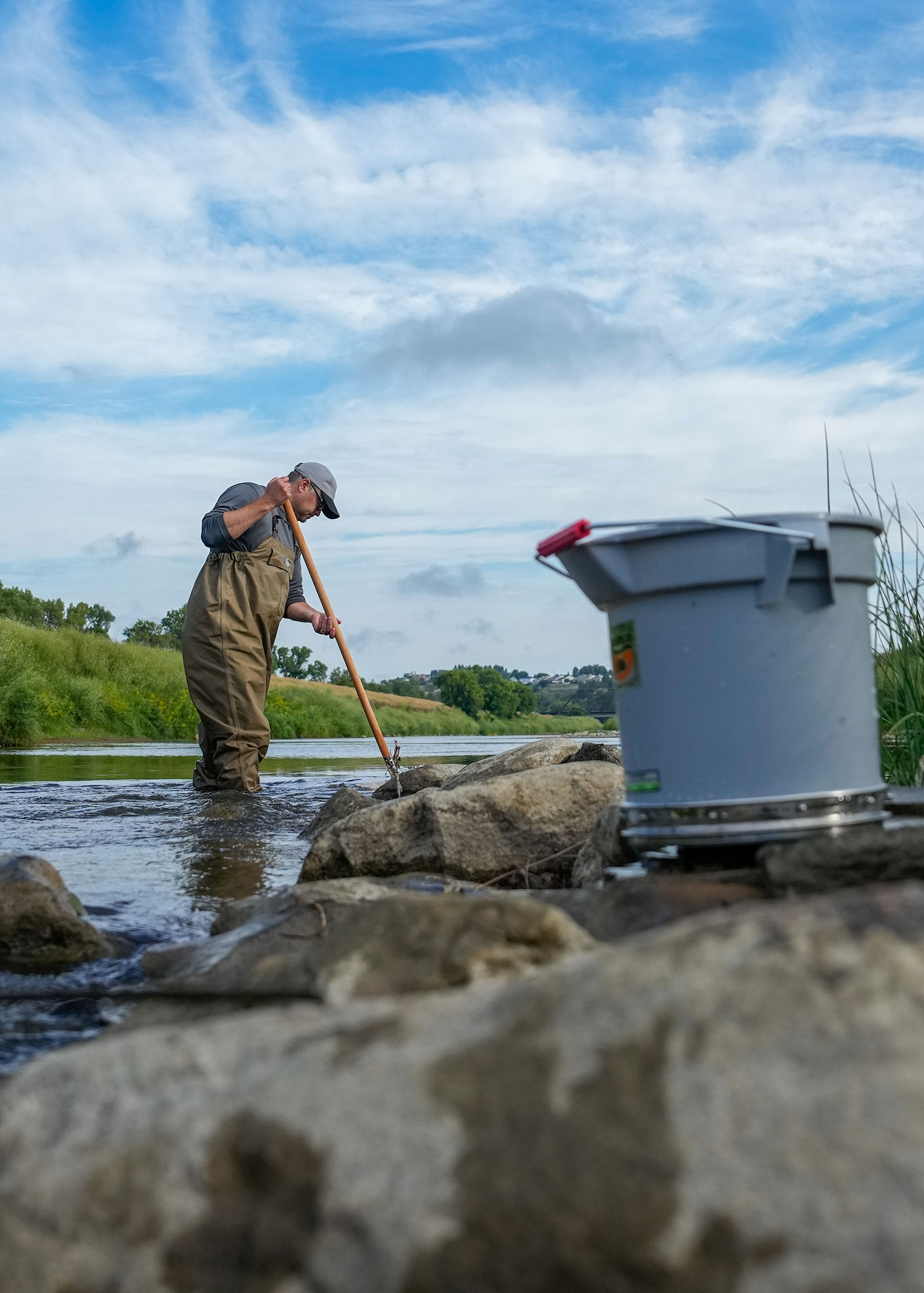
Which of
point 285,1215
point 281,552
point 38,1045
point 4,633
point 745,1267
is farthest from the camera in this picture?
point 4,633

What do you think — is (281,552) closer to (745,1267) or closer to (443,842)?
(443,842)

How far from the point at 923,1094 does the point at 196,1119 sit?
87cm

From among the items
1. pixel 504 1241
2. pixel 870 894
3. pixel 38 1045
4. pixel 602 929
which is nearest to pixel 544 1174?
pixel 504 1241

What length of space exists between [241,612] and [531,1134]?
24.2ft

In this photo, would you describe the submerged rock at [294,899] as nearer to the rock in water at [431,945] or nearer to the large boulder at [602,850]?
the large boulder at [602,850]

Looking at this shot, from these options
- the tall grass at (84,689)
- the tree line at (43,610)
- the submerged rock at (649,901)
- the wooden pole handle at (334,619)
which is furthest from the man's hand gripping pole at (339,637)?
the tree line at (43,610)

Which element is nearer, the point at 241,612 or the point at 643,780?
the point at 643,780

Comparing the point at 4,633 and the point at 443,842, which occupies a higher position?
the point at 4,633

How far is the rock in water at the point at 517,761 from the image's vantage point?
6656 millimetres

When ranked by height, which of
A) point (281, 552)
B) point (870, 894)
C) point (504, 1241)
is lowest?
point (504, 1241)

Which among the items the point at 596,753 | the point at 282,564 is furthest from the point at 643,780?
the point at 282,564

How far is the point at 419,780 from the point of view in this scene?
7.94 m

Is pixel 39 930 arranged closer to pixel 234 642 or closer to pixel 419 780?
pixel 419 780

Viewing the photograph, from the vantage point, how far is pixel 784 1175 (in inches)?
45.3
